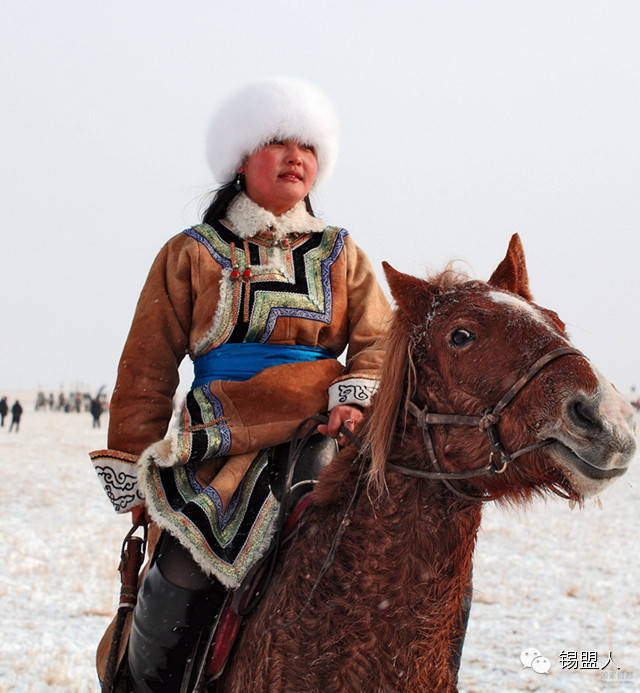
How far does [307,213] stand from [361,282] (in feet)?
1.60

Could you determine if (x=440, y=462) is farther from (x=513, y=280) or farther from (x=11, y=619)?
(x=11, y=619)

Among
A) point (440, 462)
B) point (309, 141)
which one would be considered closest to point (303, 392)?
point (440, 462)

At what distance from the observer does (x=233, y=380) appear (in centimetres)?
292

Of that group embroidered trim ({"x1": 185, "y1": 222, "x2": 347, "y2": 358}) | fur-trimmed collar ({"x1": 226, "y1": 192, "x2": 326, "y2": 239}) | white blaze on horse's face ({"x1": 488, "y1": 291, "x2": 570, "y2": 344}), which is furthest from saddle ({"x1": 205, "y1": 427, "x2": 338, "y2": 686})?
fur-trimmed collar ({"x1": 226, "y1": 192, "x2": 326, "y2": 239})

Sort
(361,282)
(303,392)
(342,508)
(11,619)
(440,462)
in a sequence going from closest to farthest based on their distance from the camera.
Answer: (440,462) < (342,508) < (303,392) < (361,282) < (11,619)

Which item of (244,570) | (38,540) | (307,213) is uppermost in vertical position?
(307,213)

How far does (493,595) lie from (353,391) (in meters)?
7.59

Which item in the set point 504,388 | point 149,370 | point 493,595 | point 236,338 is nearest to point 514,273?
point 504,388

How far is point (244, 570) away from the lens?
2492 millimetres

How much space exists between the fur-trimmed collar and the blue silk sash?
581 mm

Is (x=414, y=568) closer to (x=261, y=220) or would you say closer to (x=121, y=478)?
(x=121, y=478)

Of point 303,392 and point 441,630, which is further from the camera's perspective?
point 303,392

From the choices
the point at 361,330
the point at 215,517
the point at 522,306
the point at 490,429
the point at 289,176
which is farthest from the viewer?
the point at 289,176

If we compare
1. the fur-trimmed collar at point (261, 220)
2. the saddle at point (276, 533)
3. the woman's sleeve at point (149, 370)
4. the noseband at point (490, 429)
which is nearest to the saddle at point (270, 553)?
the saddle at point (276, 533)
